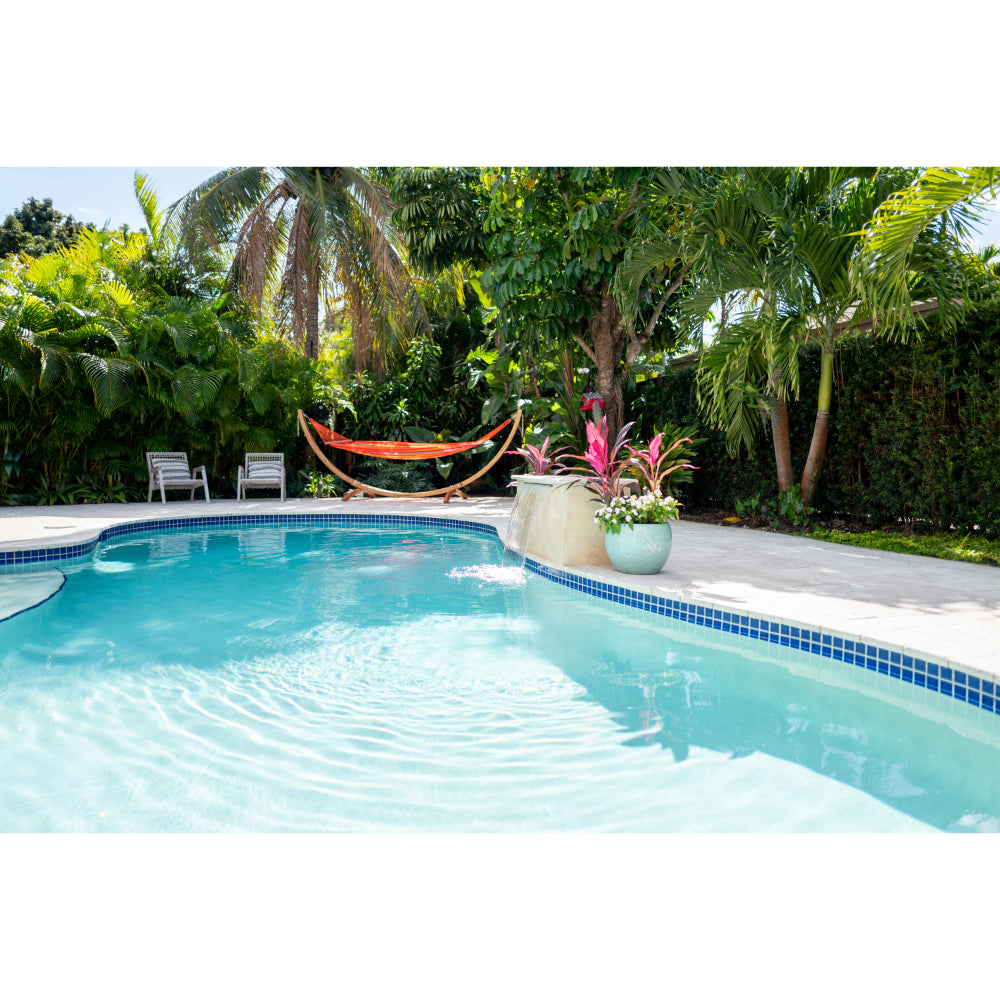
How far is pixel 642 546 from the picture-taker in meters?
4.98

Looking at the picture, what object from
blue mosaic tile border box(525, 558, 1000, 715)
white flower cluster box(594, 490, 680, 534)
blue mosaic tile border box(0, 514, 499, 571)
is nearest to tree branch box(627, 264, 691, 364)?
blue mosaic tile border box(0, 514, 499, 571)

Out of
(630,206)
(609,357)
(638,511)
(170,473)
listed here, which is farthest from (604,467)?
(170,473)

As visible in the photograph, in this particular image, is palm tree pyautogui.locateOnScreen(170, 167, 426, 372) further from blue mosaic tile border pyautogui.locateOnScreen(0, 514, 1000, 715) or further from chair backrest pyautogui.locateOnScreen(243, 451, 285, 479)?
blue mosaic tile border pyautogui.locateOnScreen(0, 514, 1000, 715)

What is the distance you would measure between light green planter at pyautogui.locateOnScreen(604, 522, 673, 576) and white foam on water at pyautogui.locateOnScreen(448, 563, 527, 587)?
86 cm

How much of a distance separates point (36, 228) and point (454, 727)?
1002 inches

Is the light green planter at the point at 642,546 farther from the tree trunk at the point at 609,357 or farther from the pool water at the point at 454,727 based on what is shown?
the tree trunk at the point at 609,357

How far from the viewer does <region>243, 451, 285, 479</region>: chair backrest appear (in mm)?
10844

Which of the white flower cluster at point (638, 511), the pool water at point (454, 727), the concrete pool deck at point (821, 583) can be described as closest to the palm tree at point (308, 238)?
the concrete pool deck at point (821, 583)

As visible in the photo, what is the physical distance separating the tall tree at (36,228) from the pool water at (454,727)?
20.9m

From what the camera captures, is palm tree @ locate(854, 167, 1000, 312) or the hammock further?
the hammock

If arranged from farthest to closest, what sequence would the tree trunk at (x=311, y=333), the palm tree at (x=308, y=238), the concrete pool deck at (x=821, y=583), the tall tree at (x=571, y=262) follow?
the tree trunk at (x=311, y=333)
the palm tree at (x=308, y=238)
the tall tree at (x=571, y=262)
the concrete pool deck at (x=821, y=583)

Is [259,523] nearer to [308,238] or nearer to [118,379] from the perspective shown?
[118,379]

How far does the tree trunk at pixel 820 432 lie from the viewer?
7.21 meters

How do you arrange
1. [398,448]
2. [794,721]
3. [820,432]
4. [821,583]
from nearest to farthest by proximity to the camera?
[794,721] → [821,583] → [820,432] → [398,448]
